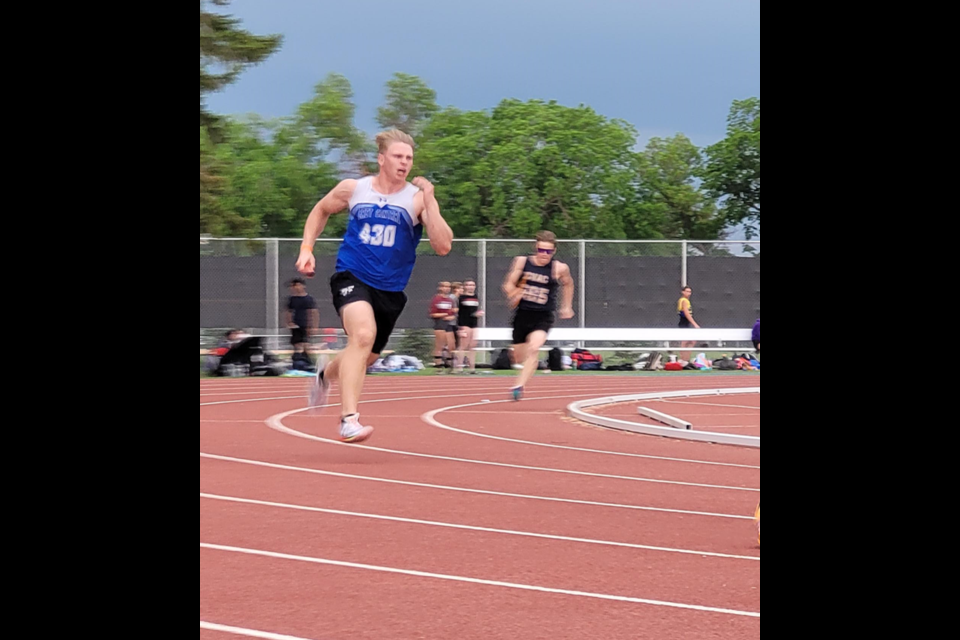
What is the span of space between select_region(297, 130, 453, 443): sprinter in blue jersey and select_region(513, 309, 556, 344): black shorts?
5486 mm

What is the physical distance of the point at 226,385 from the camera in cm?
1883

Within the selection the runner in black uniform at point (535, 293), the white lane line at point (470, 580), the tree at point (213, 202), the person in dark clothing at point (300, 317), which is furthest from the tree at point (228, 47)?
the white lane line at point (470, 580)

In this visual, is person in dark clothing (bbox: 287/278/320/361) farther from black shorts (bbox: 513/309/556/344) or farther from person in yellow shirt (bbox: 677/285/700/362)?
black shorts (bbox: 513/309/556/344)

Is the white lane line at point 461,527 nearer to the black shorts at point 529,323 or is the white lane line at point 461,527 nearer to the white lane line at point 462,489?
the white lane line at point 462,489

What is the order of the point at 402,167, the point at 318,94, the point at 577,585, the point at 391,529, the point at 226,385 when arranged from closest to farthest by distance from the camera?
1. the point at 577,585
2. the point at 391,529
3. the point at 402,167
4. the point at 226,385
5. the point at 318,94

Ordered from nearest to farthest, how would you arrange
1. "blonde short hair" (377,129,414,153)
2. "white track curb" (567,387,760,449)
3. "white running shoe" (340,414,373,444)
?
"blonde short hair" (377,129,414,153)
"white running shoe" (340,414,373,444)
"white track curb" (567,387,760,449)

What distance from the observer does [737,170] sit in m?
54.0

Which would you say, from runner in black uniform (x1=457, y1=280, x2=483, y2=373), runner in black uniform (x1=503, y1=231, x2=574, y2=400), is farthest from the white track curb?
runner in black uniform (x1=457, y1=280, x2=483, y2=373)

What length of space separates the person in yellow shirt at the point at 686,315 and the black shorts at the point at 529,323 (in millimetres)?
10858

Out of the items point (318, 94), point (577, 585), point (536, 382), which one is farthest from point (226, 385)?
point (318, 94)

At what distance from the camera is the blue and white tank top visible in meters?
7.65
